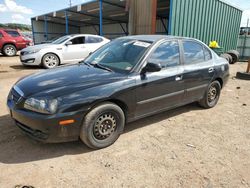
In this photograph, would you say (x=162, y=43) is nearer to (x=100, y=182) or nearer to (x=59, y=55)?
(x=100, y=182)

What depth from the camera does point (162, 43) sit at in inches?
138

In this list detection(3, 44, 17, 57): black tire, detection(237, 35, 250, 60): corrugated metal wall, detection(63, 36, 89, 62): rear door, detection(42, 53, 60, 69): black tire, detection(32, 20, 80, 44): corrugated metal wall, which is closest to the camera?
detection(42, 53, 60, 69): black tire

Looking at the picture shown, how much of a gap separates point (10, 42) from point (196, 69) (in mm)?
13892

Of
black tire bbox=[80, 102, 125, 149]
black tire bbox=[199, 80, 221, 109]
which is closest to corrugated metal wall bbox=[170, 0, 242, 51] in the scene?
black tire bbox=[199, 80, 221, 109]

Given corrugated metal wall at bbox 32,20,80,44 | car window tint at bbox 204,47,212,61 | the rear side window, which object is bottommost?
car window tint at bbox 204,47,212,61

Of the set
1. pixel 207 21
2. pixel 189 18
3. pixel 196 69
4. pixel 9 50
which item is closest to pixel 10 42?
pixel 9 50

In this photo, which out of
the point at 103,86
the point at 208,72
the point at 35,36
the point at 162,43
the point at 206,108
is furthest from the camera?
the point at 35,36

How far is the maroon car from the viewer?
13559 mm

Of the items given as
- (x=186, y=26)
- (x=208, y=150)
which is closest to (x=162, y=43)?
(x=208, y=150)

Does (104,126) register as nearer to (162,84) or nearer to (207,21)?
(162,84)

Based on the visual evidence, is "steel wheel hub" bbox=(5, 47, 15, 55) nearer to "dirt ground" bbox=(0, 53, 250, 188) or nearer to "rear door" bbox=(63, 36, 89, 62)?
"rear door" bbox=(63, 36, 89, 62)

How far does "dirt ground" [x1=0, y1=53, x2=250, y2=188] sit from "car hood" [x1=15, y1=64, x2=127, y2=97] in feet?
2.75

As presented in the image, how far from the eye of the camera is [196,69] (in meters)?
3.94

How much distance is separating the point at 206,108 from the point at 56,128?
3386 millimetres
